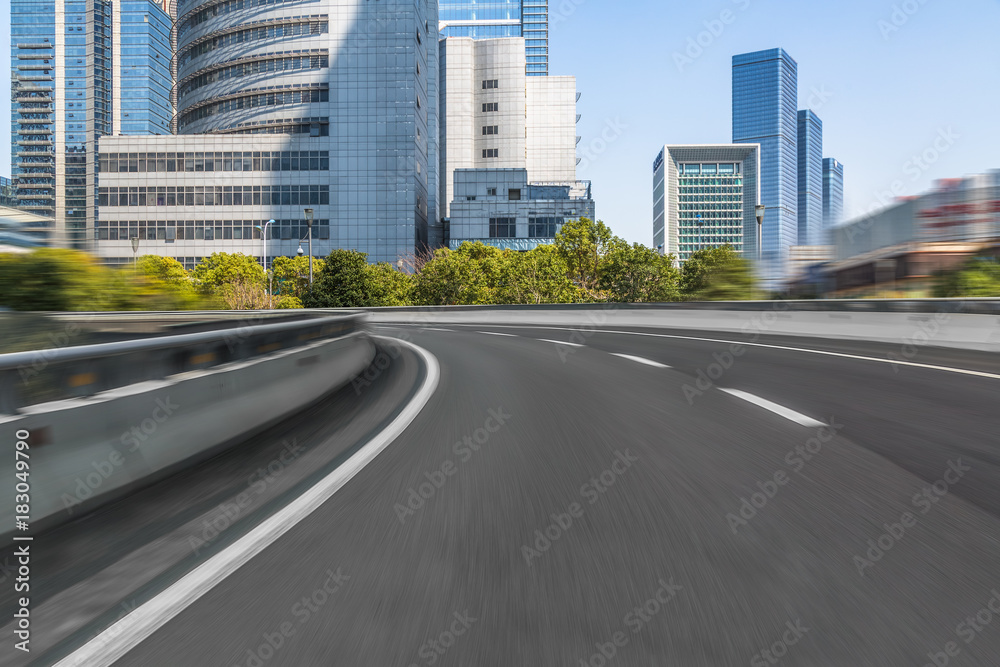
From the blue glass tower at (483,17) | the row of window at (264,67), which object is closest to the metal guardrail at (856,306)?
the row of window at (264,67)

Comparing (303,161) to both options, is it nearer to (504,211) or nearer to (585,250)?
(504,211)

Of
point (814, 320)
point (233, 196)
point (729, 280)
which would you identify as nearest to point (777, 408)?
point (814, 320)

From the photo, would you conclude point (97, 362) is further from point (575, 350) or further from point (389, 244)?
point (389, 244)

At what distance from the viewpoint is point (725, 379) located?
960 cm

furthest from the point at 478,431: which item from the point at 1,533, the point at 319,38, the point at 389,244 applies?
the point at 319,38

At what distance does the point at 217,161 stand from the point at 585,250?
59511mm

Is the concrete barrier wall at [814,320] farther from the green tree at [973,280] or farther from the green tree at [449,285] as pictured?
the green tree at [449,285]

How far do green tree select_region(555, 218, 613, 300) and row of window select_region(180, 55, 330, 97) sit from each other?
53.9 m

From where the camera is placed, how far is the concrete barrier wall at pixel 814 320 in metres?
14.1

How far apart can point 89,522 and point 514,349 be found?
13171 mm

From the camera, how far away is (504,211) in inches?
4456

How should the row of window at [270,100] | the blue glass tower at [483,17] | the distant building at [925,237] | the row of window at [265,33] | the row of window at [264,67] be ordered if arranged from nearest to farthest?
the distant building at [925,237]
the row of window at [270,100]
the row of window at [264,67]
the row of window at [265,33]
the blue glass tower at [483,17]

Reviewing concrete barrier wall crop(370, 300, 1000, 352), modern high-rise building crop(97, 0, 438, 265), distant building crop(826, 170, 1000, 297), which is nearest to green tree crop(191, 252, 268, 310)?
modern high-rise building crop(97, 0, 438, 265)

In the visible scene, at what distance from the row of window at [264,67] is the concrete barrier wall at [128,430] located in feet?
342
